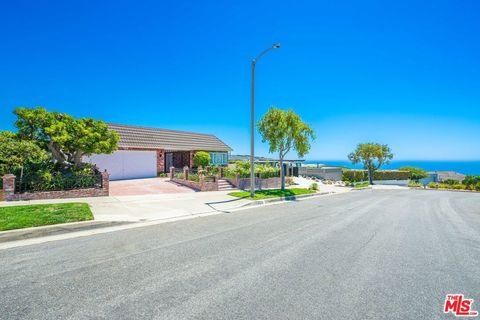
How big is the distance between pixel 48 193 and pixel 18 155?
251 centimetres

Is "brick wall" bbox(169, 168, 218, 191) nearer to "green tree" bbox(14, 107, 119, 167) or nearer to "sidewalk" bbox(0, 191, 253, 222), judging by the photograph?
"sidewalk" bbox(0, 191, 253, 222)

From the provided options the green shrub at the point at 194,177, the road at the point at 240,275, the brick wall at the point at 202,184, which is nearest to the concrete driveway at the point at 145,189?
the brick wall at the point at 202,184

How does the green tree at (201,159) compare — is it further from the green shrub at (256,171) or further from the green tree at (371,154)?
the green tree at (371,154)

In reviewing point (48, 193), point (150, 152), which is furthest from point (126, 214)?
point (150, 152)

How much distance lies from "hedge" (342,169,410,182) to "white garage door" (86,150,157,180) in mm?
31041

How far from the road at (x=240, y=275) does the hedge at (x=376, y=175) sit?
35.5 meters

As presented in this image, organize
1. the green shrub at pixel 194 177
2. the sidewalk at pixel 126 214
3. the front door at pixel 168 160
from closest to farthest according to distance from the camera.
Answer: the sidewalk at pixel 126 214
the green shrub at pixel 194 177
the front door at pixel 168 160

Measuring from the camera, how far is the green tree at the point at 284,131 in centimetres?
1969

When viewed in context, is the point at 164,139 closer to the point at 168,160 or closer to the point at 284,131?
the point at 168,160

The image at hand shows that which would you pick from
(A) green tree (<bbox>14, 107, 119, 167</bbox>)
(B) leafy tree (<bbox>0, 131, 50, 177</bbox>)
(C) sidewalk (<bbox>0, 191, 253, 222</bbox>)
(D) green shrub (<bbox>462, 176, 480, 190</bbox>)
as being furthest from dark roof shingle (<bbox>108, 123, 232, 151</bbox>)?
(D) green shrub (<bbox>462, 176, 480, 190</bbox>)

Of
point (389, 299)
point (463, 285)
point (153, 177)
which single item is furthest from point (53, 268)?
point (153, 177)

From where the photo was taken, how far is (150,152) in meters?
25.4

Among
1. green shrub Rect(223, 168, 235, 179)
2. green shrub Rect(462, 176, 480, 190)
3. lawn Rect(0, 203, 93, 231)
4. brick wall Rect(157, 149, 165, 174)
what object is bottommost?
green shrub Rect(462, 176, 480, 190)

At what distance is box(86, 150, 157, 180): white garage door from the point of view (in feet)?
71.7
